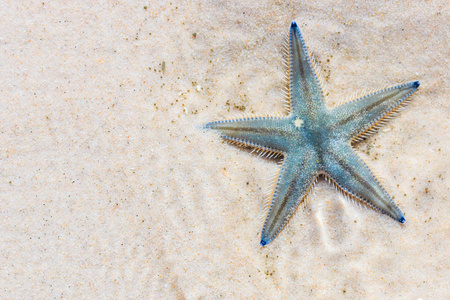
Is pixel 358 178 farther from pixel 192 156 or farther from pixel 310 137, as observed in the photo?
pixel 192 156

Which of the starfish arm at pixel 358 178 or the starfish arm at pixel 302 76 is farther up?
the starfish arm at pixel 302 76

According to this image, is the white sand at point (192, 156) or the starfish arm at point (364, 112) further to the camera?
the white sand at point (192, 156)

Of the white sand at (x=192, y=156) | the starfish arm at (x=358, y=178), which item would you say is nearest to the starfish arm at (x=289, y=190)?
the starfish arm at (x=358, y=178)

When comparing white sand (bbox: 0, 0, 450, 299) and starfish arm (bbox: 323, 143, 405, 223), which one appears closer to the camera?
starfish arm (bbox: 323, 143, 405, 223)

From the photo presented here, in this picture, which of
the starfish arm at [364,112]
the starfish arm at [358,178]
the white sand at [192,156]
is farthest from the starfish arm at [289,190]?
the starfish arm at [364,112]

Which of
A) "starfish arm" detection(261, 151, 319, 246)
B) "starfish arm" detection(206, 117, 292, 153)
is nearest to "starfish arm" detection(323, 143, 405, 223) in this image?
→ "starfish arm" detection(261, 151, 319, 246)

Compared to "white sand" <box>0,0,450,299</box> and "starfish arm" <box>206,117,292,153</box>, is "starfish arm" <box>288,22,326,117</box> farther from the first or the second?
"white sand" <box>0,0,450,299</box>

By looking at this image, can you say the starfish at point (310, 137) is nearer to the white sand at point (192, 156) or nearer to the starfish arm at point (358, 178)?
the starfish arm at point (358, 178)
